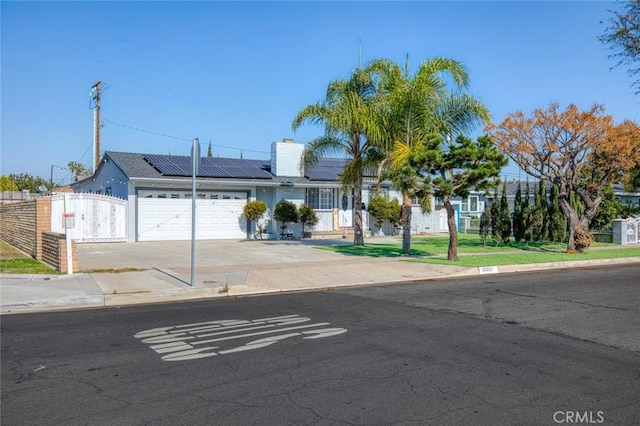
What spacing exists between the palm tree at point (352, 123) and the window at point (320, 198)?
679 cm

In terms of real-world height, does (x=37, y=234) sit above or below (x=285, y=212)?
below

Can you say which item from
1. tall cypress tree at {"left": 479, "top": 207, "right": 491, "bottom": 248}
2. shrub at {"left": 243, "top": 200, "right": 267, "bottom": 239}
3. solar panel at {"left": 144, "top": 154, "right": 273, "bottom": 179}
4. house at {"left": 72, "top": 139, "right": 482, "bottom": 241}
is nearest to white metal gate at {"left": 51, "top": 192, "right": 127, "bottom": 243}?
house at {"left": 72, "top": 139, "right": 482, "bottom": 241}

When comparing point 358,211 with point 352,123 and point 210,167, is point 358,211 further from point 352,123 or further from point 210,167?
point 210,167

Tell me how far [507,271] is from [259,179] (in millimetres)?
14599

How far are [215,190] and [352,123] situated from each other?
9362 millimetres

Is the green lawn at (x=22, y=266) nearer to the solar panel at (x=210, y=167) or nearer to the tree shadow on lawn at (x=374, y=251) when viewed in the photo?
the solar panel at (x=210, y=167)

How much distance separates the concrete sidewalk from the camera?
11.1 metres

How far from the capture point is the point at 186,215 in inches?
1054

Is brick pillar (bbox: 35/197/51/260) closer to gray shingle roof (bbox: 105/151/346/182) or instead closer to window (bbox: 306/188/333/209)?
gray shingle roof (bbox: 105/151/346/182)

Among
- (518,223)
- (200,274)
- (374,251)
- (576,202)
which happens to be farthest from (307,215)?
(200,274)

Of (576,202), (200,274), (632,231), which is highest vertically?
(576,202)

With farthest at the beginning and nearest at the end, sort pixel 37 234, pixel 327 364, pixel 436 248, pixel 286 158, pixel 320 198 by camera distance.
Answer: pixel 320 198
pixel 286 158
pixel 436 248
pixel 37 234
pixel 327 364

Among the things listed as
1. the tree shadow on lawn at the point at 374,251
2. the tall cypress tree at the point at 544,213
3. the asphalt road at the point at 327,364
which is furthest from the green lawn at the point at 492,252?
the asphalt road at the point at 327,364

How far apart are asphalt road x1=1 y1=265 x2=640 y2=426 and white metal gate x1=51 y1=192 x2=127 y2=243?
52.0 ft
